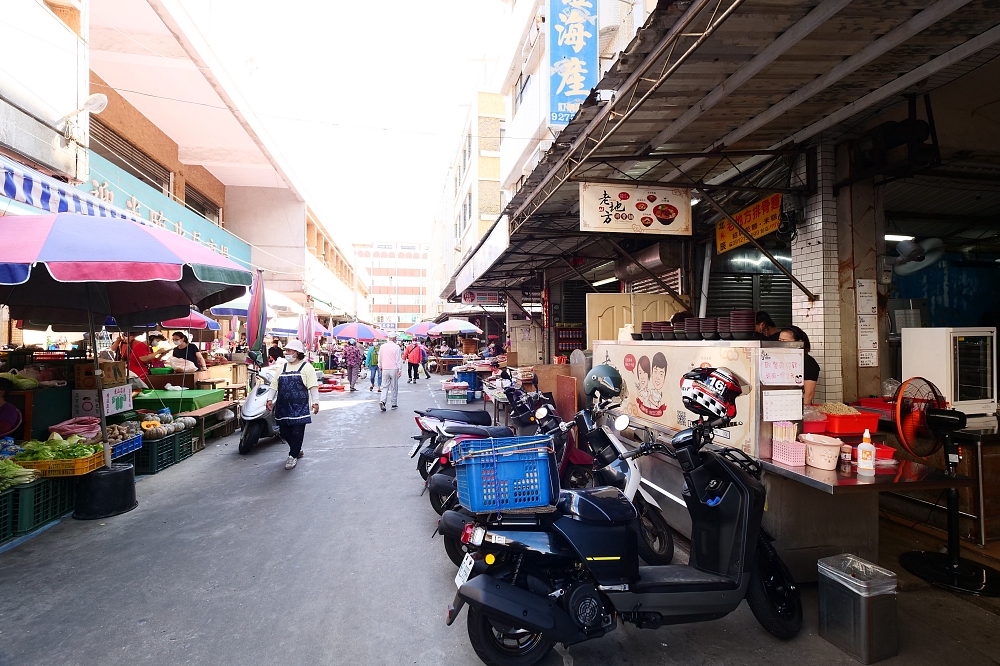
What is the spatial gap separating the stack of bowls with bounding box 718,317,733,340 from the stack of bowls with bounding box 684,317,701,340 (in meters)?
0.29

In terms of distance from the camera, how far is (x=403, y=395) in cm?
1688

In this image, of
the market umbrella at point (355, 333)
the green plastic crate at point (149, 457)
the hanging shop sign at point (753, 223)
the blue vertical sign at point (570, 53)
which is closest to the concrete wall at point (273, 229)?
the market umbrella at point (355, 333)

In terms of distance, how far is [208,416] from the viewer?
30.9ft

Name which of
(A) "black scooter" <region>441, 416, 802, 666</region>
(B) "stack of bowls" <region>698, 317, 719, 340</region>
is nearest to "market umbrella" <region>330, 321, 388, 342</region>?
(B) "stack of bowls" <region>698, 317, 719, 340</region>

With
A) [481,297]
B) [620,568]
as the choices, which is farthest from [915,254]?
[481,297]

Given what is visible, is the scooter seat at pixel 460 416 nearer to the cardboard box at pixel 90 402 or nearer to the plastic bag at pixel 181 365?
the cardboard box at pixel 90 402

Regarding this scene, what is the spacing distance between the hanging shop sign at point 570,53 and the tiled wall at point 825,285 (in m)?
6.50

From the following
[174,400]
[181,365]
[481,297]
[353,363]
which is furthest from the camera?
[353,363]

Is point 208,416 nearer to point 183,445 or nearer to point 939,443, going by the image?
point 183,445

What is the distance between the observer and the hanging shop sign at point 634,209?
5.80 meters

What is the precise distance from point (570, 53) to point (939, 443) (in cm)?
1039

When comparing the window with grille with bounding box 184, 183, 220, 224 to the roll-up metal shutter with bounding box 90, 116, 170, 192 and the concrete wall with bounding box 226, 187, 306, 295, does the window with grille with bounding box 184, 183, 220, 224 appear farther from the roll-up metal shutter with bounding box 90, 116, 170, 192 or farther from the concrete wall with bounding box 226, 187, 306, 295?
the roll-up metal shutter with bounding box 90, 116, 170, 192

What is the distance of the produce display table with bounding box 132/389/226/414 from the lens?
26.7ft

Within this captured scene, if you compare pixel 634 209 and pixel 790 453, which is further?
pixel 634 209
